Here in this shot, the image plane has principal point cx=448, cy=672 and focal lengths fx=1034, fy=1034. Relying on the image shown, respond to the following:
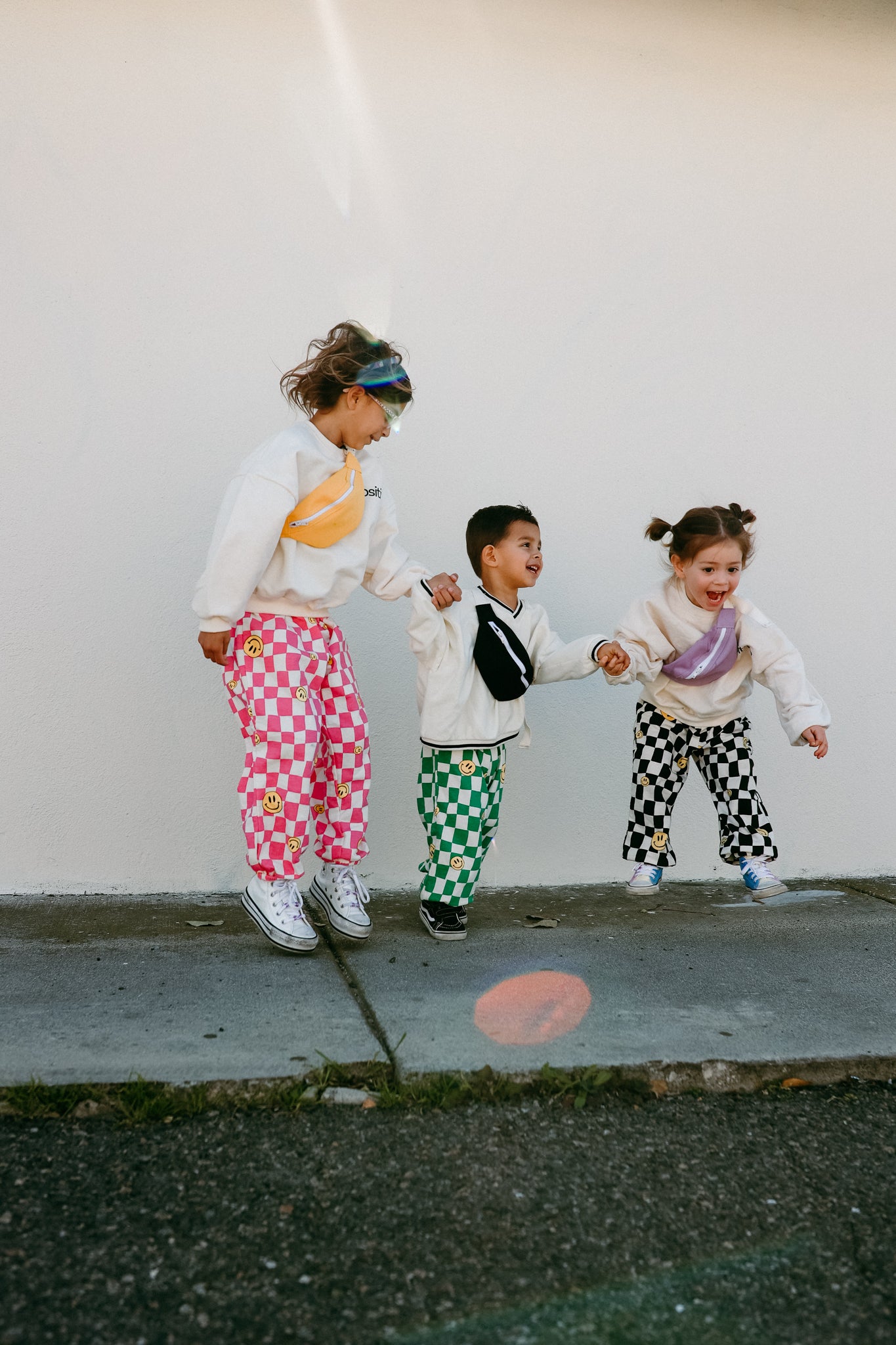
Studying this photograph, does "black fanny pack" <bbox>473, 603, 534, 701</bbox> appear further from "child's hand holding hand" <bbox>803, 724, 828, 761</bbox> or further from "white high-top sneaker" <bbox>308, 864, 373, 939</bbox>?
"child's hand holding hand" <bbox>803, 724, 828, 761</bbox>

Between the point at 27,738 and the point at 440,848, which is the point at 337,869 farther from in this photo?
the point at 27,738

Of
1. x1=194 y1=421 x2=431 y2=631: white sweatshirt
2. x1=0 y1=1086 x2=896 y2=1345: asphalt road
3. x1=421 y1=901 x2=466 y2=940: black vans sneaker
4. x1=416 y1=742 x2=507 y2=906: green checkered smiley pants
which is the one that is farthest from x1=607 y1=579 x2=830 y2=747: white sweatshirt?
x1=0 y1=1086 x2=896 y2=1345: asphalt road

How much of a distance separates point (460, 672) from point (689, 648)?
0.72 metres

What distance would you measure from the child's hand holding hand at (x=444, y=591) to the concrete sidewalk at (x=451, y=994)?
0.87 m

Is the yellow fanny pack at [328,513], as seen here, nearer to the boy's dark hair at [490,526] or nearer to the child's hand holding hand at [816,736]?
the boy's dark hair at [490,526]

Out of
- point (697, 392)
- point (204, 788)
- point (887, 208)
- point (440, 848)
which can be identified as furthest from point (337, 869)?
point (887, 208)

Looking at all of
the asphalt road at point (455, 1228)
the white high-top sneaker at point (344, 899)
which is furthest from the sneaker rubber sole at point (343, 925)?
the asphalt road at point (455, 1228)

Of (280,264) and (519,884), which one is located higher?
(280,264)

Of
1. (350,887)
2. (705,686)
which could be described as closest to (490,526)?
(705,686)

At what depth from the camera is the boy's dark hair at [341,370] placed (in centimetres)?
259

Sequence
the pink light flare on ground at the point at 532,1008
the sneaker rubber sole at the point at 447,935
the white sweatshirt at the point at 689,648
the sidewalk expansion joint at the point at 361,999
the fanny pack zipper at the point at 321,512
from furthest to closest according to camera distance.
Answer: the white sweatshirt at the point at 689,648
the sneaker rubber sole at the point at 447,935
the fanny pack zipper at the point at 321,512
the pink light flare on ground at the point at 532,1008
the sidewalk expansion joint at the point at 361,999

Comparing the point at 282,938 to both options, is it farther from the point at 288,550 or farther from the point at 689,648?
the point at 689,648

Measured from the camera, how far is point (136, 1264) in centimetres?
133

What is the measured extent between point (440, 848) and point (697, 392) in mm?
1760
